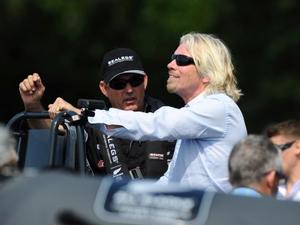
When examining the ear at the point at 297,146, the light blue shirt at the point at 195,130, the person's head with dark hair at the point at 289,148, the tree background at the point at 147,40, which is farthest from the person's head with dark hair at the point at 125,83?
the tree background at the point at 147,40

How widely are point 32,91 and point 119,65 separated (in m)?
0.64

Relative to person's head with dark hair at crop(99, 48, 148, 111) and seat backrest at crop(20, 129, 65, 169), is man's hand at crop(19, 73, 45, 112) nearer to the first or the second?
seat backrest at crop(20, 129, 65, 169)

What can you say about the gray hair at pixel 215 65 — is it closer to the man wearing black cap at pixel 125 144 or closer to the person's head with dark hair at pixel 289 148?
the person's head with dark hair at pixel 289 148

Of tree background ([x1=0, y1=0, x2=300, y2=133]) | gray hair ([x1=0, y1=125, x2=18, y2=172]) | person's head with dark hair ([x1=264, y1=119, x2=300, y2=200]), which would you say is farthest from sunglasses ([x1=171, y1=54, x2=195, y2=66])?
tree background ([x1=0, y1=0, x2=300, y2=133])

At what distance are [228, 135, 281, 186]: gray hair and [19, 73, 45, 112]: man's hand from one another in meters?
1.84

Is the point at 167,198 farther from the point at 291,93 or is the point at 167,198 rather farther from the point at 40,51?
the point at 40,51

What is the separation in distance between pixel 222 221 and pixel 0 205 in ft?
2.50

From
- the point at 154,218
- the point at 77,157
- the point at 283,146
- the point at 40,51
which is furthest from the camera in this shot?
the point at 40,51

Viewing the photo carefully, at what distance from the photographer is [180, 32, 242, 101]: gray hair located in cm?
609

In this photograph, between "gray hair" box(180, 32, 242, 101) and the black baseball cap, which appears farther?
the black baseball cap

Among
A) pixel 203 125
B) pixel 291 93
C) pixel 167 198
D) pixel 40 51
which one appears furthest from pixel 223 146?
pixel 40 51

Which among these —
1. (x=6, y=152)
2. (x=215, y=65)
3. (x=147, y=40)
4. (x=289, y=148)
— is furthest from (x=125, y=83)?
(x=147, y=40)

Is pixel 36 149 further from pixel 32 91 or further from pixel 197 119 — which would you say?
pixel 197 119

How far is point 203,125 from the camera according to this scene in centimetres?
590
